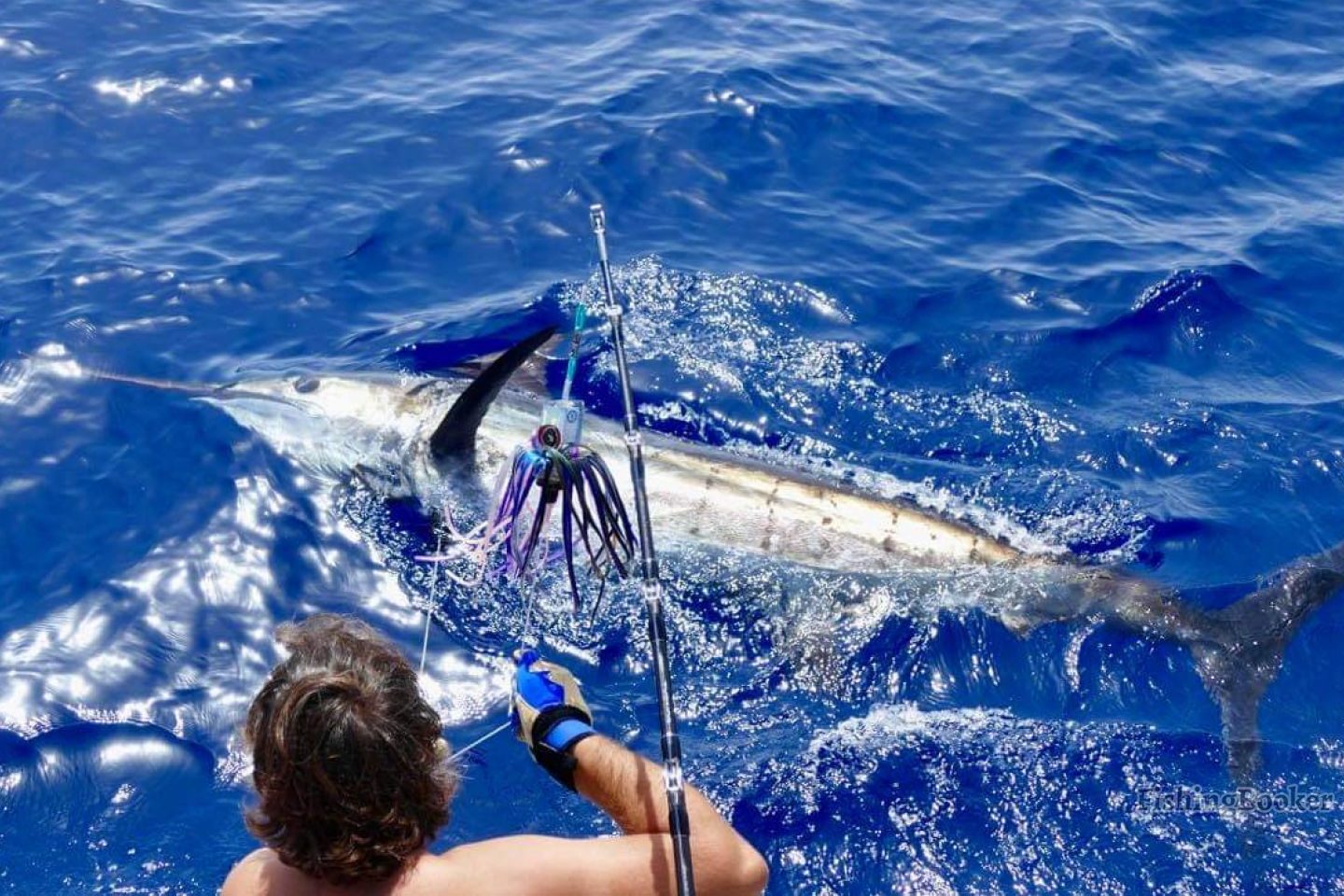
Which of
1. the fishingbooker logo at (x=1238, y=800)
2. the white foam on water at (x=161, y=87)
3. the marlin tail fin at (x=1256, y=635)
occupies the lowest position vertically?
the fishingbooker logo at (x=1238, y=800)

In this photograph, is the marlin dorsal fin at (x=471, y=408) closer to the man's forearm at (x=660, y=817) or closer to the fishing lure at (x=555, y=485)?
the fishing lure at (x=555, y=485)

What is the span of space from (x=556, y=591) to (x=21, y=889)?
262cm

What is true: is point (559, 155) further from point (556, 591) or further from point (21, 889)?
point (21, 889)

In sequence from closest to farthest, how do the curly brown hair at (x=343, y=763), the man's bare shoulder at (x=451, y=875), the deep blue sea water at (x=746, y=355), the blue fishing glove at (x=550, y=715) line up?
the curly brown hair at (x=343, y=763)
the man's bare shoulder at (x=451, y=875)
the blue fishing glove at (x=550, y=715)
the deep blue sea water at (x=746, y=355)

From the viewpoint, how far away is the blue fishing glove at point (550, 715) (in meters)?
3.42

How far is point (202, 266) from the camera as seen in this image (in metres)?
8.81

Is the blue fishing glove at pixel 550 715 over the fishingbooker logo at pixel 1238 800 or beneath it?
over

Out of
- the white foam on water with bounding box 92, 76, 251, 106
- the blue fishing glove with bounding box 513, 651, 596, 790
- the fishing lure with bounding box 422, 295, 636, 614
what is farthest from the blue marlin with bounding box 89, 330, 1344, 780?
the white foam on water with bounding box 92, 76, 251, 106

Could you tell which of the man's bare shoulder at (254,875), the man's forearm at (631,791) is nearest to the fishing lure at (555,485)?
the man's forearm at (631,791)

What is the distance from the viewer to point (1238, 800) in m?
4.86

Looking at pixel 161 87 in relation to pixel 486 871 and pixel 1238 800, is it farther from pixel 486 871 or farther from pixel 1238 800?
pixel 1238 800

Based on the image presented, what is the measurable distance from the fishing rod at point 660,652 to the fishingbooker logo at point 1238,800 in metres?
2.12

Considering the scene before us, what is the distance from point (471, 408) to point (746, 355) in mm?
2131

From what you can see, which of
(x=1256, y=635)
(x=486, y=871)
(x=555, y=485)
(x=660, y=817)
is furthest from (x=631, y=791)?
(x=1256, y=635)
